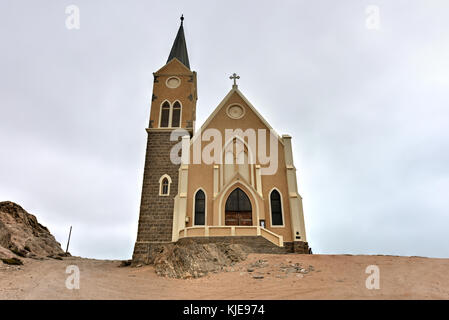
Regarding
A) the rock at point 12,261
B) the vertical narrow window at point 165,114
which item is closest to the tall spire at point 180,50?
the vertical narrow window at point 165,114

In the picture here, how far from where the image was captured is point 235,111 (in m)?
23.6

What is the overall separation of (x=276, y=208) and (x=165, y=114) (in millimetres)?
12056

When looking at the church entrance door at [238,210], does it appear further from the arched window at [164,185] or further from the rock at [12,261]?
the rock at [12,261]

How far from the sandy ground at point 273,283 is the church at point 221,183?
12.3ft

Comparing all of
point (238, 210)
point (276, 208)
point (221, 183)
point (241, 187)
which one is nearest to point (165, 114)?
point (221, 183)

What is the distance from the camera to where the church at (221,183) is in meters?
18.9

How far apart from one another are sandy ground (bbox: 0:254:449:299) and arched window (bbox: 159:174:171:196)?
6846 millimetres

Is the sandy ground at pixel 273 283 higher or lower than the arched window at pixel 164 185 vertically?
lower

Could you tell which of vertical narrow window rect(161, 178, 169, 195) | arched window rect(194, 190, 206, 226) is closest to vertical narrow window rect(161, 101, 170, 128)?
vertical narrow window rect(161, 178, 169, 195)

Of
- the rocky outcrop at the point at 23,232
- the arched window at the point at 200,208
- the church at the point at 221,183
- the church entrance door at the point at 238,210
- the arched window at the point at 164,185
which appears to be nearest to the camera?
the church at the point at 221,183
